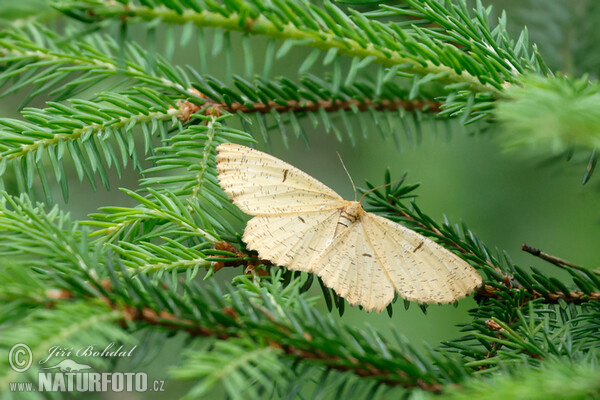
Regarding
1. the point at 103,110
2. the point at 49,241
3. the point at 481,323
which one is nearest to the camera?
the point at 49,241

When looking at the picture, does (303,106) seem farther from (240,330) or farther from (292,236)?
(240,330)

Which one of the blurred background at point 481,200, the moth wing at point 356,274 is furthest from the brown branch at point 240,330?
the blurred background at point 481,200

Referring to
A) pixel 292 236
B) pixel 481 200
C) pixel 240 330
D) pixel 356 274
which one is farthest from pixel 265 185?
pixel 481 200

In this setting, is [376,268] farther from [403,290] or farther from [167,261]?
[167,261]

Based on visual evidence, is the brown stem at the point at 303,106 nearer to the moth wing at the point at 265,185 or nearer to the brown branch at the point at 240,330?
the moth wing at the point at 265,185

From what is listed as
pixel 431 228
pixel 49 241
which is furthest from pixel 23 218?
pixel 431 228

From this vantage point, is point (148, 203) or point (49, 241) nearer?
point (49, 241)

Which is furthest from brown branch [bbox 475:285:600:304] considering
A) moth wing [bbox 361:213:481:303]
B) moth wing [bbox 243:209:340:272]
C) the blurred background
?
the blurred background
